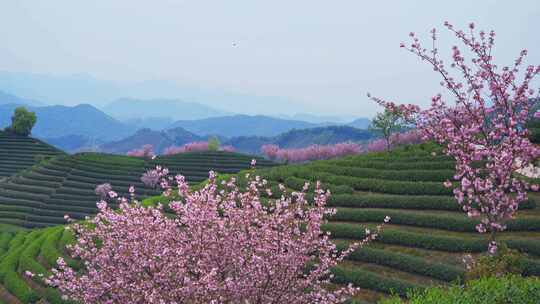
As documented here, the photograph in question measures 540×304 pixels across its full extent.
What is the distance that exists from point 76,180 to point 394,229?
73.4 m

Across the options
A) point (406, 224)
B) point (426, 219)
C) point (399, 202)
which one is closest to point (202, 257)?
point (426, 219)

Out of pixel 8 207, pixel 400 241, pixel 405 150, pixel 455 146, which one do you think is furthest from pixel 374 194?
pixel 8 207

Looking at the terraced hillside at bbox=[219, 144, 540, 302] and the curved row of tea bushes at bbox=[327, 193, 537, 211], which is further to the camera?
the curved row of tea bushes at bbox=[327, 193, 537, 211]

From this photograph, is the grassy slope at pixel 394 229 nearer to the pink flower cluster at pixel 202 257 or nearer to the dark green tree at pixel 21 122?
the pink flower cluster at pixel 202 257

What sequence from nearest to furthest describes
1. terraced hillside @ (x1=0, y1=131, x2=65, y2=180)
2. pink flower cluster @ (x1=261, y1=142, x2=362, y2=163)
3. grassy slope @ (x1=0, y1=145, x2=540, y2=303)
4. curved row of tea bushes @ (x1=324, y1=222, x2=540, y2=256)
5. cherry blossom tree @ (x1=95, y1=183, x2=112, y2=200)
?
curved row of tea bushes @ (x1=324, y1=222, x2=540, y2=256)
grassy slope @ (x1=0, y1=145, x2=540, y2=303)
cherry blossom tree @ (x1=95, y1=183, x2=112, y2=200)
terraced hillside @ (x1=0, y1=131, x2=65, y2=180)
pink flower cluster @ (x1=261, y1=142, x2=362, y2=163)

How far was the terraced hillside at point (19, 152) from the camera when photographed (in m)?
104

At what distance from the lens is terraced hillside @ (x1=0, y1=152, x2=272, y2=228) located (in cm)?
7769

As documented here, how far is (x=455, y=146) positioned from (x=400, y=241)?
13616 mm

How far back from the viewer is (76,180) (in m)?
89.9

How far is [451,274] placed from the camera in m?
24.8

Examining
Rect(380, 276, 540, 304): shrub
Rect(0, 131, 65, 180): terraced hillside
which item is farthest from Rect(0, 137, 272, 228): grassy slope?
Rect(380, 276, 540, 304): shrub

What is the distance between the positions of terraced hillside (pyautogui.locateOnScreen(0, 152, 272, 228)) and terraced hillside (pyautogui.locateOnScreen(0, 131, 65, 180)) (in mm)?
9050

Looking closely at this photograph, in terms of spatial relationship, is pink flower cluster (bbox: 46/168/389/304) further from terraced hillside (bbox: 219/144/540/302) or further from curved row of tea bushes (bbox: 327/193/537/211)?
curved row of tea bushes (bbox: 327/193/537/211)

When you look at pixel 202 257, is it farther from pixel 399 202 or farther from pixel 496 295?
pixel 399 202
